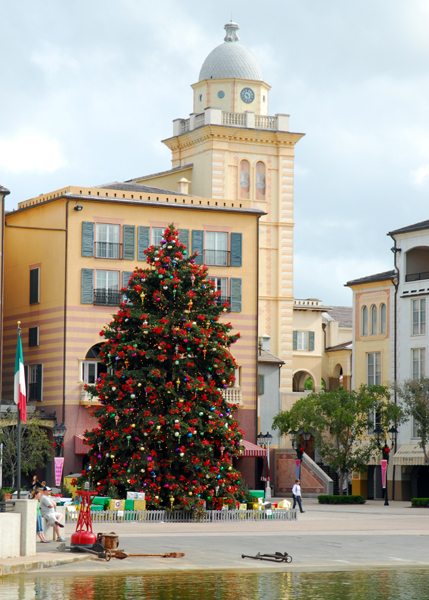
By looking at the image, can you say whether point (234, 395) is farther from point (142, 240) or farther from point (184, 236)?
point (142, 240)

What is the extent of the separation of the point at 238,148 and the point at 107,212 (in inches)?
894

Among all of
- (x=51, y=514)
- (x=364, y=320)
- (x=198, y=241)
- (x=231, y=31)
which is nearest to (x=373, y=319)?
(x=364, y=320)

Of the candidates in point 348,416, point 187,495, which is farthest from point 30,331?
point 187,495

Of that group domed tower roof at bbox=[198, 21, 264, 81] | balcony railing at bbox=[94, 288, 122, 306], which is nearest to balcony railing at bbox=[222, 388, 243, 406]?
balcony railing at bbox=[94, 288, 122, 306]

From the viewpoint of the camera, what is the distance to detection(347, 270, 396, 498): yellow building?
70.0 m

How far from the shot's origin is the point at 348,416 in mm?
60188

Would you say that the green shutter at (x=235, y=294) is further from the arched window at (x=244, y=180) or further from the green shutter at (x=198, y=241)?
the arched window at (x=244, y=180)

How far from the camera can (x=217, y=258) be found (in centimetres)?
5859

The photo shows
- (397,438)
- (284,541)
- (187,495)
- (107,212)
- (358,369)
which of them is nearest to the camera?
(284,541)

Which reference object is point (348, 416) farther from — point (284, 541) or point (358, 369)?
point (284, 541)

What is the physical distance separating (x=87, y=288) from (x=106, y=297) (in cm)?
102

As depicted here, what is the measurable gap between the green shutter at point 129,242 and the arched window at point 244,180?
21082 millimetres

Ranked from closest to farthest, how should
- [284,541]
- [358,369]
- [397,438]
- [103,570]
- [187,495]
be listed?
1. [103,570]
2. [284,541]
3. [187,495]
4. [397,438]
5. [358,369]

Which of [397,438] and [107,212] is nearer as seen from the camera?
[107,212]
